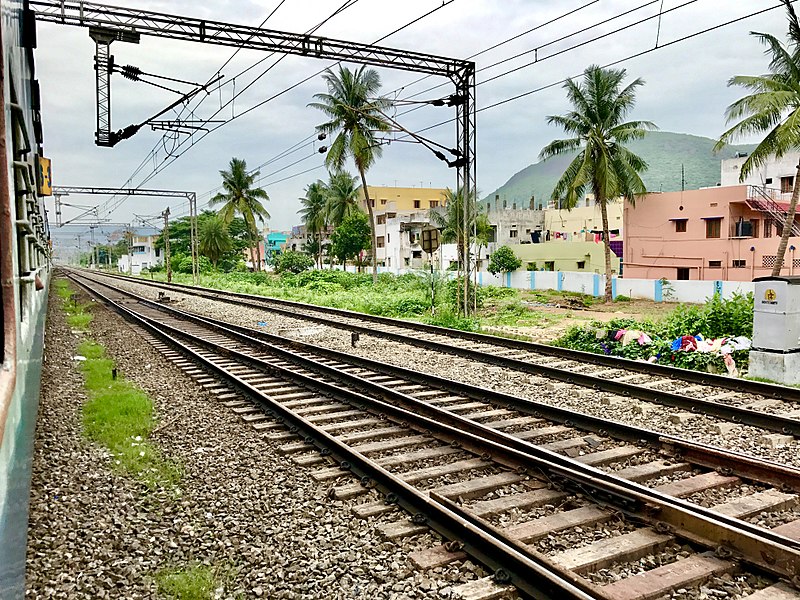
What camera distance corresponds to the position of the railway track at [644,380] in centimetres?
720

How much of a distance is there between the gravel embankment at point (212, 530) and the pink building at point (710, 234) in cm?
2959

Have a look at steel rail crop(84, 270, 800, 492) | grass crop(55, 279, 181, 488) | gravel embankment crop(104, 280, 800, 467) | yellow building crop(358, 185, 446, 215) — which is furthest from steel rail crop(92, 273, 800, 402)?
yellow building crop(358, 185, 446, 215)

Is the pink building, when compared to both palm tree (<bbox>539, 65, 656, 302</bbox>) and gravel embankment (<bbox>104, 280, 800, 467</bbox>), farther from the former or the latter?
gravel embankment (<bbox>104, 280, 800, 467</bbox>)

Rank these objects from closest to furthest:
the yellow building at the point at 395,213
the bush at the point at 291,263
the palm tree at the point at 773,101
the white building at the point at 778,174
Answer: the palm tree at the point at 773,101, the white building at the point at 778,174, the bush at the point at 291,263, the yellow building at the point at 395,213

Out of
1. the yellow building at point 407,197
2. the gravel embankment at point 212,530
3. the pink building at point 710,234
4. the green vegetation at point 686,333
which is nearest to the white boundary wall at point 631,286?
the pink building at point 710,234

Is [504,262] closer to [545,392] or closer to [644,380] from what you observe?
[644,380]

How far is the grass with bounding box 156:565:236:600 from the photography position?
3.69 meters

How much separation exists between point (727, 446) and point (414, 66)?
523 inches

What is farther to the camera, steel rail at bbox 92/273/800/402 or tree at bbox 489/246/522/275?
tree at bbox 489/246/522/275

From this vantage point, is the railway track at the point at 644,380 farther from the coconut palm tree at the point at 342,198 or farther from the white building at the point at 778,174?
the coconut palm tree at the point at 342,198

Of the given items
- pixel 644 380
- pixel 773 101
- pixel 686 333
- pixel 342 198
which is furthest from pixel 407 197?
pixel 644 380

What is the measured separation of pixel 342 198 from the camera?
55656mm

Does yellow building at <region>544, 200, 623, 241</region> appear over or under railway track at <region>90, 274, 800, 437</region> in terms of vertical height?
over

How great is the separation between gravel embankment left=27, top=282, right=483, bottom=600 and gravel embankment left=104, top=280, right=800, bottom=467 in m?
3.66
